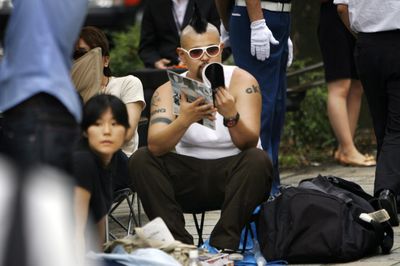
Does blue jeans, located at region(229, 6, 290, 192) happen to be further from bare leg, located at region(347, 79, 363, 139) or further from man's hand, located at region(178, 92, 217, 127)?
bare leg, located at region(347, 79, 363, 139)

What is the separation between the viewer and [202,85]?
5742mm

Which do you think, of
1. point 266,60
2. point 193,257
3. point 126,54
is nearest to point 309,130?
point 126,54

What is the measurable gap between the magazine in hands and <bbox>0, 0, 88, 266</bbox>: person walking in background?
58.5 inches

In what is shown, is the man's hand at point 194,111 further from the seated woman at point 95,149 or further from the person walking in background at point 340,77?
the person walking in background at point 340,77

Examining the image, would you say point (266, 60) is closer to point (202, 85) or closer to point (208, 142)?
point (208, 142)

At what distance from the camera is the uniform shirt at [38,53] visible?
4203mm

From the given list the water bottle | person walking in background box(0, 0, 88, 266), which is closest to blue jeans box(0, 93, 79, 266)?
person walking in background box(0, 0, 88, 266)

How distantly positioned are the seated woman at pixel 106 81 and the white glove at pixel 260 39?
102cm

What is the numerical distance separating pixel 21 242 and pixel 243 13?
12.2ft

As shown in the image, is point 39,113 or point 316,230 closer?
point 39,113

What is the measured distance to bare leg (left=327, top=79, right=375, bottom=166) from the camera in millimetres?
9039

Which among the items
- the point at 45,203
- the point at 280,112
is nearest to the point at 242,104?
the point at 280,112

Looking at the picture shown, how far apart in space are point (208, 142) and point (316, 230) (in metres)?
0.70

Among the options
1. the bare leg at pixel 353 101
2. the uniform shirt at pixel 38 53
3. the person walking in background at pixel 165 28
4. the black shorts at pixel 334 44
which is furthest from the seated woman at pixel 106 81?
the bare leg at pixel 353 101
